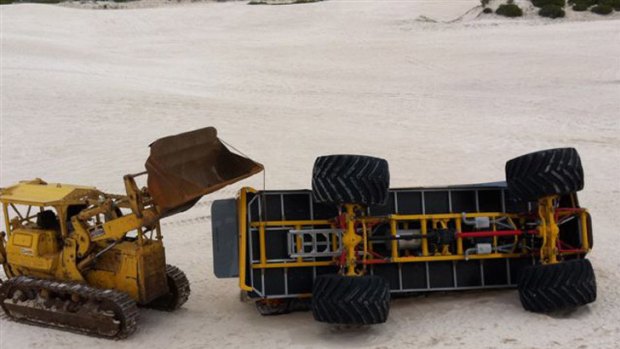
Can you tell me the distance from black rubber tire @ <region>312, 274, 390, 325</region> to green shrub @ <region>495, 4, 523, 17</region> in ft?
120

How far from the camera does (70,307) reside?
820 cm

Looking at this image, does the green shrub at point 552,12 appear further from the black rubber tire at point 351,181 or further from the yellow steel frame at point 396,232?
the black rubber tire at point 351,181

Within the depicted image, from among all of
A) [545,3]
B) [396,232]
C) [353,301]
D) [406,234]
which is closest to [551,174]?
[406,234]

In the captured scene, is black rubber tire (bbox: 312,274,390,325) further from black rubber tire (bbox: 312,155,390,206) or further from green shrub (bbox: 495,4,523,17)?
green shrub (bbox: 495,4,523,17)

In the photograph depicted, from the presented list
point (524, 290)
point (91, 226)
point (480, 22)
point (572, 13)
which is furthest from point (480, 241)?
Answer: point (572, 13)

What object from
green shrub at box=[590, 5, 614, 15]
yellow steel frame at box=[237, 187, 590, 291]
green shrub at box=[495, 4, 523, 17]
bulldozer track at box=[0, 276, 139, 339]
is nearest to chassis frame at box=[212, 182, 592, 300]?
yellow steel frame at box=[237, 187, 590, 291]

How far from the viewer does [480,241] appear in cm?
834

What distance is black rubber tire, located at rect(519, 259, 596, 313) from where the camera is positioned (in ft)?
24.0

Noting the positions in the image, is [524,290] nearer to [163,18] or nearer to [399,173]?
[399,173]

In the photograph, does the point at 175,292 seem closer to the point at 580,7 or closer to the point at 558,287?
the point at 558,287

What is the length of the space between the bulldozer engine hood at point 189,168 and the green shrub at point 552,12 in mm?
36194

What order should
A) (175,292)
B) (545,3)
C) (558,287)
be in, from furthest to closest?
(545,3), (175,292), (558,287)

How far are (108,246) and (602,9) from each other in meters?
39.2

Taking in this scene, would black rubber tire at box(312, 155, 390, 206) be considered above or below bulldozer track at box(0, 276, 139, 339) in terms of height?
above
